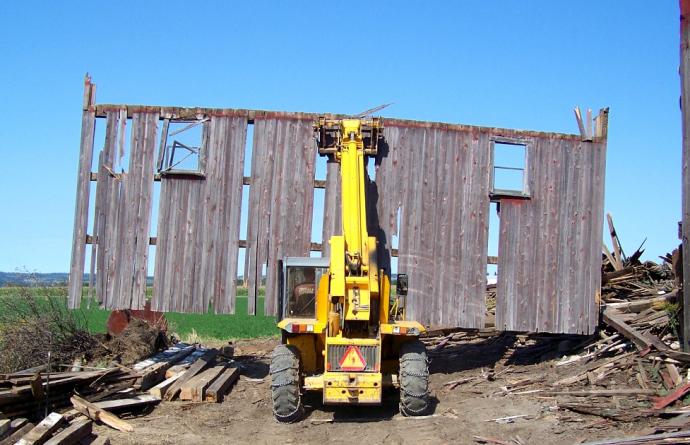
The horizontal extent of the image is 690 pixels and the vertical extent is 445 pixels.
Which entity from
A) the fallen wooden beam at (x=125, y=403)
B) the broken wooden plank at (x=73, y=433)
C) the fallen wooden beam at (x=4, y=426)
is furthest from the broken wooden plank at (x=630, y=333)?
the fallen wooden beam at (x=4, y=426)

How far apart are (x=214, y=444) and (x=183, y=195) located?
6.87m

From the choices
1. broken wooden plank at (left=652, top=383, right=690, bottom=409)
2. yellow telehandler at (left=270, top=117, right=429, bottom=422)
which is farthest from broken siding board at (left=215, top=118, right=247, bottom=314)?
broken wooden plank at (left=652, top=383, right=690, bottom=409)

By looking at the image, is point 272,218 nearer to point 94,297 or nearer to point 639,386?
point 94,297

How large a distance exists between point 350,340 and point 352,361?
35 centimetres

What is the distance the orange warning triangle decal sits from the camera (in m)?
12.2

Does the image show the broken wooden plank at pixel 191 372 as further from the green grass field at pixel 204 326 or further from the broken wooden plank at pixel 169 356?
the green grass field at pixel 204 326

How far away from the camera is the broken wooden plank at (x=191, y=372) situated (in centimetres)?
1385

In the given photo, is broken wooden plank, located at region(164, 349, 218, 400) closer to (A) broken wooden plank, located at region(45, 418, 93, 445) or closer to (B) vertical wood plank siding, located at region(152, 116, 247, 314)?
(B) vertical wood plank siding, located at region(152, 116, 247, 314)

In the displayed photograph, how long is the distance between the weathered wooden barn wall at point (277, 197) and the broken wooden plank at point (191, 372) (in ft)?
5.59

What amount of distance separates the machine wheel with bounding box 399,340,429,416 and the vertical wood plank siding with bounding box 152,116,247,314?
5.29 metres

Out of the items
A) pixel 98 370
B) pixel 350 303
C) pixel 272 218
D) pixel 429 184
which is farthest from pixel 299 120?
pixel 98 370

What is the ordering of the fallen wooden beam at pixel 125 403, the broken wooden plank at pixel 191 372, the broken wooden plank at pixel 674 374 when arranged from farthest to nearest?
the broken wooden plank at pixel 191 372
the broken wooden plank at pixel 674 374
the fallen wooden beam at pixel 125 403

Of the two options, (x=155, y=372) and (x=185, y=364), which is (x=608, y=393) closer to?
(x=155, y=372)

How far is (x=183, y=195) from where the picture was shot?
1641 centimetres
